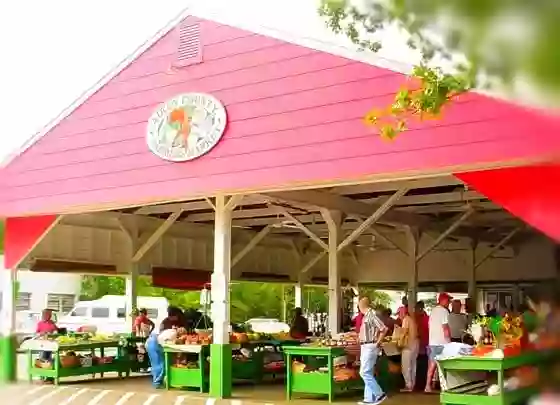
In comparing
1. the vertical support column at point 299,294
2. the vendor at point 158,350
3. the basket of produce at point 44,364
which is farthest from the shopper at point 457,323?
the vertical support column at point 299,294

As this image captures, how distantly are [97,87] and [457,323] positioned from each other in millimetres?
6374

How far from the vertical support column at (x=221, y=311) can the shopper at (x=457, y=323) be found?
122 inches

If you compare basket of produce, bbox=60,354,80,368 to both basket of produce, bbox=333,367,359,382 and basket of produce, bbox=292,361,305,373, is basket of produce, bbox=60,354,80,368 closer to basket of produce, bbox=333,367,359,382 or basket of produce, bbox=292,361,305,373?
basket of produce, bbox=292,361,305,373

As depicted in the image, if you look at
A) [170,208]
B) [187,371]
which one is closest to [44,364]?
[187,371]

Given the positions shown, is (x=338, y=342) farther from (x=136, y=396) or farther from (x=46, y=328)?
(x=46, y=328)

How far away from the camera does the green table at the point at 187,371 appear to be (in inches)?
446

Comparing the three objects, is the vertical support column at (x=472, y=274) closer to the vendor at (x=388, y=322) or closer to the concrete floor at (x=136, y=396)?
the vendor at (x=388, y=322)

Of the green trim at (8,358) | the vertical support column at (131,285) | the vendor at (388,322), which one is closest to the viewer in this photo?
the vendor at (388,322)

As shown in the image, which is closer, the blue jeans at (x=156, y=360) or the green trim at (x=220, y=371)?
the green trim at (x=220, y=371)

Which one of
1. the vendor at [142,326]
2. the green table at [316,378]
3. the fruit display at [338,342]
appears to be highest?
the vendor at [142,326]

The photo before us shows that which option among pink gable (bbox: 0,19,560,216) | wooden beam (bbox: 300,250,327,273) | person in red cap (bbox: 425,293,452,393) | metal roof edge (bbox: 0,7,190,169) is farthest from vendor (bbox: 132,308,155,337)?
wooden beam (bbox: 300,250,327,273)

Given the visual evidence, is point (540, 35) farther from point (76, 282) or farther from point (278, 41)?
point (76, 282)

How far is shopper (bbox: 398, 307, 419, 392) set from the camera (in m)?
11.7

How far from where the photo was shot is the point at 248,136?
1005 centimetres
